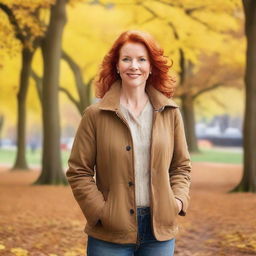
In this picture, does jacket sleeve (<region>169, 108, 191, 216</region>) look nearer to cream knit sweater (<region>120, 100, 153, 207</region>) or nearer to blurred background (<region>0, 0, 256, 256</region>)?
cream knit sweater (<region>120, 100, 153, 207</region>)

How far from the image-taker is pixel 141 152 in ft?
9.65

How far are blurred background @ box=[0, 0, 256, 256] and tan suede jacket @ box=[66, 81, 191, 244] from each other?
1.78ft

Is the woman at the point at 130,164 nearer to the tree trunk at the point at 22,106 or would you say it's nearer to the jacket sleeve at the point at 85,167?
the jacket sleeve at the point at 85,167

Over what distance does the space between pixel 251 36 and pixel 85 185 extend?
1090 cm

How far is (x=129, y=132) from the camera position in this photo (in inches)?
115

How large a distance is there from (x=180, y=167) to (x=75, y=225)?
5590mm

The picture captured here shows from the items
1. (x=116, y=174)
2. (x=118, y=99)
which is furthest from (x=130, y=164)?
(x=118, y=99)

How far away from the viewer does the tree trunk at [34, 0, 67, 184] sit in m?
15.4

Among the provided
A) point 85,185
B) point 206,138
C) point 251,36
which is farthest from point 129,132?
point 206,138

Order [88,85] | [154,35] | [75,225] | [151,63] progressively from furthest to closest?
1. [88,85]
2. [154,35]
3. [75,225]
4. [151,63]

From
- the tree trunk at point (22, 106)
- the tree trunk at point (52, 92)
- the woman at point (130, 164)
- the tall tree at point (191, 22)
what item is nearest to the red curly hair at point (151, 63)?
the woman at point (130, 164)

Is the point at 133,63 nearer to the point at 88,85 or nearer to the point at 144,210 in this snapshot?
the point at 144,210

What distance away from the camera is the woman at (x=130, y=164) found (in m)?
2.89

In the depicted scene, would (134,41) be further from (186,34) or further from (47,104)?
(186,34)
